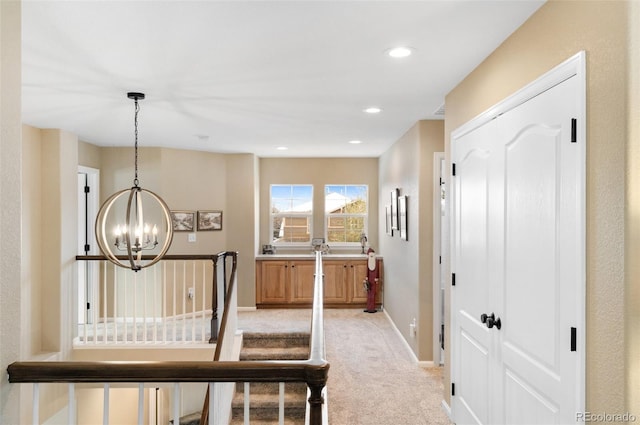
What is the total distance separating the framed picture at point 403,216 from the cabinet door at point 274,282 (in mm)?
2360

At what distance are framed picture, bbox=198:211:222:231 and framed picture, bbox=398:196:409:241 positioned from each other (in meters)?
2.97

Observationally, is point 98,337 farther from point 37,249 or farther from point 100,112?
point 100,112

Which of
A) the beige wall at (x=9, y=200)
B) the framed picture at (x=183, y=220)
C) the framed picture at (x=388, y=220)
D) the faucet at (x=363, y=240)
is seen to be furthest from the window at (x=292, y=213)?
the beige wall at (x=9, y=200)

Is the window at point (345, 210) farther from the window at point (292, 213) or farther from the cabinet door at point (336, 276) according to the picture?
the cabinet door at point (336, 276)

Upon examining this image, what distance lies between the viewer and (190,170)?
6992 mm

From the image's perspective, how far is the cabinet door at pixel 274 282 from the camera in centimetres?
746

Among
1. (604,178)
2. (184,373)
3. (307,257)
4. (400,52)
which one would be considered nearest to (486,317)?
(604,178)

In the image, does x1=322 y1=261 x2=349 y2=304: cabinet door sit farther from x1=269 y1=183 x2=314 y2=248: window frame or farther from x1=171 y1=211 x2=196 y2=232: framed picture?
x1=171 y1=211 x2=196 y2=232: framed picture

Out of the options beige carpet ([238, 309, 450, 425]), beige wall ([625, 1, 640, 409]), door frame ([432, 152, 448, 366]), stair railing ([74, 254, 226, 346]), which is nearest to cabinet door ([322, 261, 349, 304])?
beige carpet ([238, 309, 450, 425])

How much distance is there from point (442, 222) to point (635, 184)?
3.38m

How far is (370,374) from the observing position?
462cm

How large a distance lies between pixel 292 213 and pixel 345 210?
948 mm

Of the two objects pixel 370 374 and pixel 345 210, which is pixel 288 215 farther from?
pixel 370 374

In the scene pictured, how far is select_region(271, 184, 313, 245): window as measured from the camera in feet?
26.7
